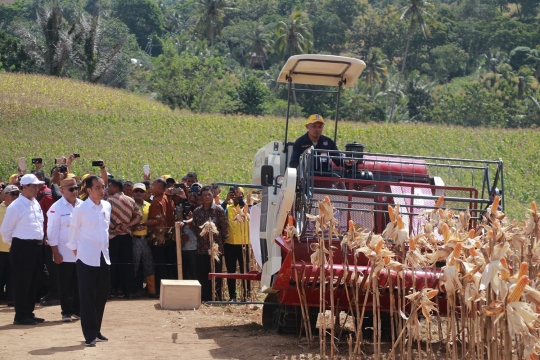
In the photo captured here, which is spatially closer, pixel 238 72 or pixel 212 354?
pixel 212 354

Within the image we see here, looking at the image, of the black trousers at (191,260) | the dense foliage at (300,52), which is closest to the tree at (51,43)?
the dense foliage at (300,52)

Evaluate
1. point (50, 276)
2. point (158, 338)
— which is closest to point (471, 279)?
point (158, 338)

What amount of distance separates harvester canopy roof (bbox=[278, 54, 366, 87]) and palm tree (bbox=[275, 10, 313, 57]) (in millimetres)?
72688

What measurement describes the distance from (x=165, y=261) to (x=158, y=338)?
4.70m

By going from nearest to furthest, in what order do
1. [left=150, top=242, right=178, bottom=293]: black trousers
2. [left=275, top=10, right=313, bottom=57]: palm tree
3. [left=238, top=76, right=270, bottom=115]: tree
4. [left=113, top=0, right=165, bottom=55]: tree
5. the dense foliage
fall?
[left=150, top=242, right=178, bottom=293]: black trousers, the dense foliage, [left=238, top=76, right=270, bottom=115]: tree, [left=275, top=10, right=313, bottom=57]: palm tree, [left=113, top=0, right=165, bottom=55]: tree

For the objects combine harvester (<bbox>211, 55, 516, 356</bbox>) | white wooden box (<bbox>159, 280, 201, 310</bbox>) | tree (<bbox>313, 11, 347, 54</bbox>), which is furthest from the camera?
tree (<bbox>313, 11, 347, 54</bbox>)

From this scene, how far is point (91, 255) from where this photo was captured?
9922mm

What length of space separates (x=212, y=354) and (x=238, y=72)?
80.0m

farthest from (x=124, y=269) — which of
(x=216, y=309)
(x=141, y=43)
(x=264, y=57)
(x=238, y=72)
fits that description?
(x=141, y=43)

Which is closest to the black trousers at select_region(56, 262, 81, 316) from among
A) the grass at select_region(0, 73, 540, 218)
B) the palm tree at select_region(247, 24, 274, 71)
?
the grass at select_region(0, 73, 540, 218)

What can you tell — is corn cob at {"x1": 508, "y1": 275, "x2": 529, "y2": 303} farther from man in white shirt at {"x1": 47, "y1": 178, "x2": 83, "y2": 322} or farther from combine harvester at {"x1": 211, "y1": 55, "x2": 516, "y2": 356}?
man in white shirt at {"x1": 47, "y1": 178, "x2": 83, "y2": 322}

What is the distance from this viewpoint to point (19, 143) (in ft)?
125

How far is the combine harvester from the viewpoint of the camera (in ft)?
30.0

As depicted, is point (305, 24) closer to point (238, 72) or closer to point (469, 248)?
point (238, 72)
